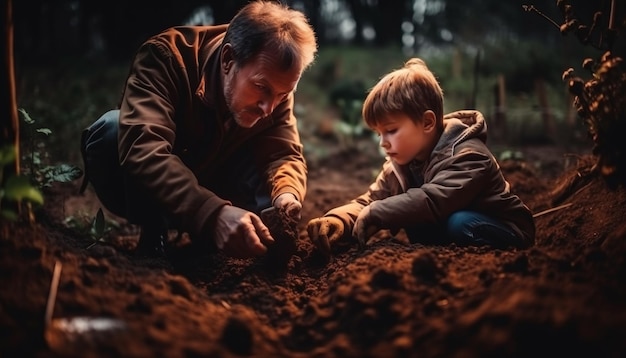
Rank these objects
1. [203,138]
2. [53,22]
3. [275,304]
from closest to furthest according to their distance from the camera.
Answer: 1. [275,304]
2. [203,138]
3. [53,22]

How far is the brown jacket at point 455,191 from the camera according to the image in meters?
2.51

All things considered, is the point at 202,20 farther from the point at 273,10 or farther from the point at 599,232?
the point at 599,232

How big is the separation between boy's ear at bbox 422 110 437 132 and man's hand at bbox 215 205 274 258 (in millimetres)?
1015

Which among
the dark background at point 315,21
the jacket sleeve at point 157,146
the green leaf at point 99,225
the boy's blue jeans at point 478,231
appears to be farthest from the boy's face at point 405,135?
the dark background at point 315,21

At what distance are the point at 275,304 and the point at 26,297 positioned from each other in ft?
2.84

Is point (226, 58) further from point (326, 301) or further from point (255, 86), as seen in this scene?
point (326, 301)

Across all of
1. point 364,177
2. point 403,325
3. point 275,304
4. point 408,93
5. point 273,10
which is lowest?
point 364,177

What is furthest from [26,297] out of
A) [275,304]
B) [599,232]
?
[599,232]

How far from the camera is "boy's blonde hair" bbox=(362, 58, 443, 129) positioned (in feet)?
8.61

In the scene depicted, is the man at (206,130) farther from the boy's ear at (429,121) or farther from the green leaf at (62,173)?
the boy's ear at (429,121)

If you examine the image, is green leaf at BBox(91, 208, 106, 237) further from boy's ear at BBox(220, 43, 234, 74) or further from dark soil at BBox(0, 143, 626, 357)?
boy's ear at BBox(220, 43, 234, 74)

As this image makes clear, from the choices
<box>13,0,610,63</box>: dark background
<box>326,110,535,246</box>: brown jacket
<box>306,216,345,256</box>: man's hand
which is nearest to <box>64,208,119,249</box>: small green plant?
<box>306,216,345,256</box>: man's hand

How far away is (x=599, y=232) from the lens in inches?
100

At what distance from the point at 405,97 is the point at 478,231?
732mm
